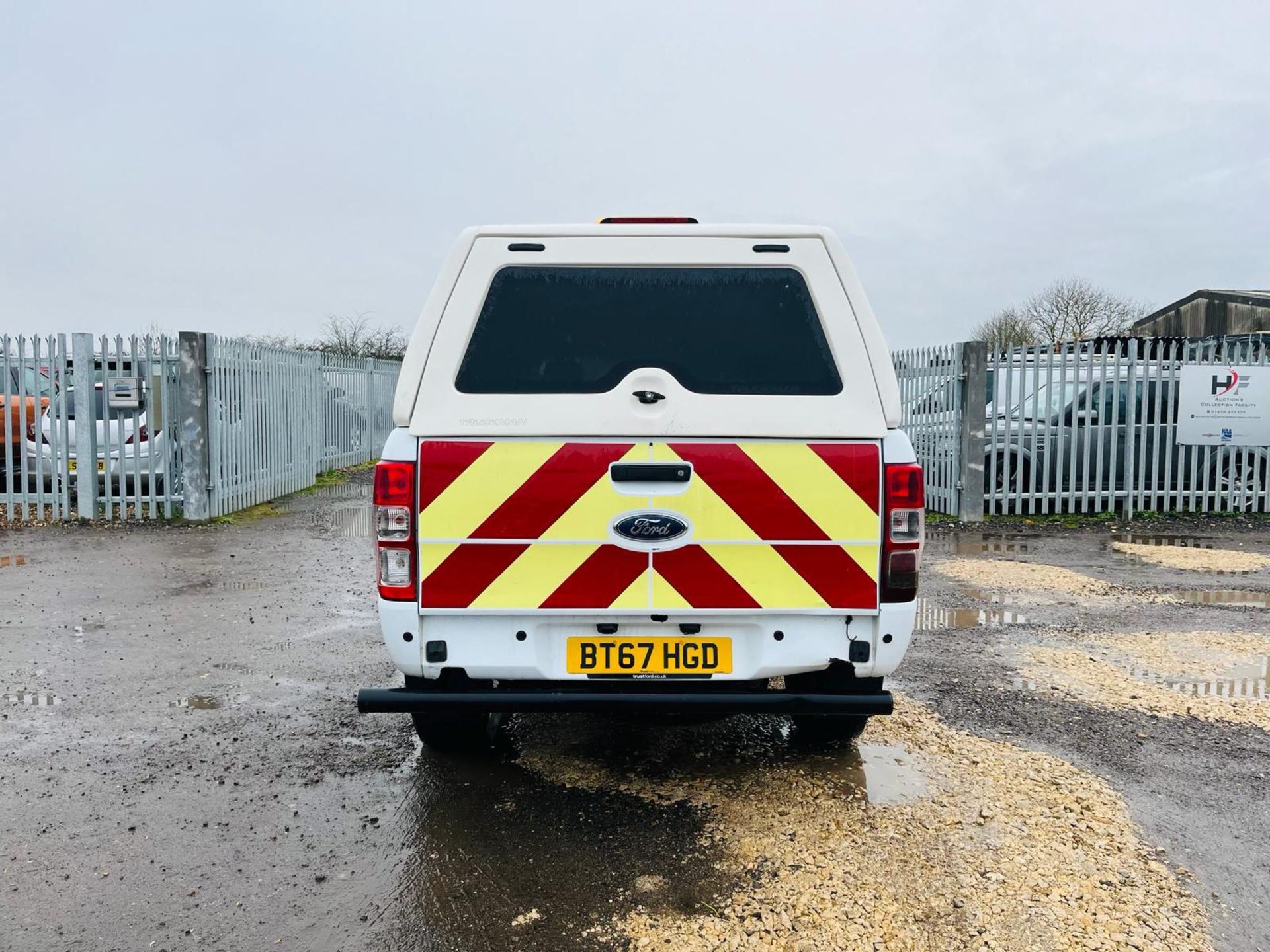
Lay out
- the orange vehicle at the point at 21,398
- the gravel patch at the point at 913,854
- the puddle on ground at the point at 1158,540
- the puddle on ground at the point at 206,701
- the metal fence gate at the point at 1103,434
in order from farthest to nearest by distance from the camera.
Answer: the metal fence gate at the point at 1103,434 → the orange vehicle at the point at 21,398 → the puddle on ground at the point at 1158,540 → the puddle on ground at the point at 206,701 → the gravel patch at the point at 913,854

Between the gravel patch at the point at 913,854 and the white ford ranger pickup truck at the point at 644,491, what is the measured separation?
0.53 metres

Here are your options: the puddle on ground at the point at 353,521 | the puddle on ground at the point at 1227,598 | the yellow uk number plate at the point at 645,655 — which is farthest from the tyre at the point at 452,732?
the puddle on ground at the point at 353,521

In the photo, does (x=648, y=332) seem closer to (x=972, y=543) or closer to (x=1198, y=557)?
(x=972, y=543)

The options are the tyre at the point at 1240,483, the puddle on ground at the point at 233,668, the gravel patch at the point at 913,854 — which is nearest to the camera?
Result: the gravel patch at the point at 913,854

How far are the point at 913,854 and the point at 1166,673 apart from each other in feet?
10.2

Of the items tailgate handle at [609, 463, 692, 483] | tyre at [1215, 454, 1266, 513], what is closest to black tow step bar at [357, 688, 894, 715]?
tailgate handle at [609, 463, 692, 483]

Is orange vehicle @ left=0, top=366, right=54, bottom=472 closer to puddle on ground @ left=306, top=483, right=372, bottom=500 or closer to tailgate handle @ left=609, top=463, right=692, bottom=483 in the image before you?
puddle on ground @ left=306, top=483, right=372, bottom=500

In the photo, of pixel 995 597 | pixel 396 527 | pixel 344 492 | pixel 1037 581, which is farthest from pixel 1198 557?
pixel 344 492

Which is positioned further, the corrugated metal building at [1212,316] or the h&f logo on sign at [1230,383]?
the corrugated metal building at [1212,316]

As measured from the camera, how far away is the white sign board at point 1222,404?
1234 cm

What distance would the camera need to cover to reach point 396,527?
351cm

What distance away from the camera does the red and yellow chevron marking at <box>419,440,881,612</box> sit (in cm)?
350

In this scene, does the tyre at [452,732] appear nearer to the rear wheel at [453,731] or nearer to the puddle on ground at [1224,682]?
the rear wheel at [453,731]

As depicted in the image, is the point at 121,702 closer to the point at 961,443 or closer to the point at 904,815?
the point at 904,815
